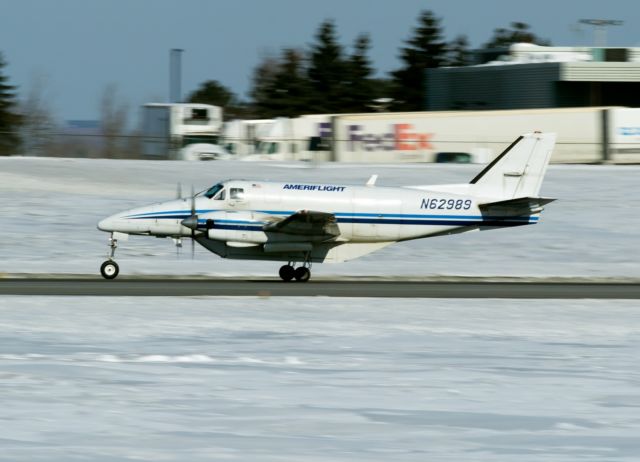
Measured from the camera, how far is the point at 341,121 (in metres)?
53.2

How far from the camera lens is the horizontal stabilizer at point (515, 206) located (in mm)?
26609

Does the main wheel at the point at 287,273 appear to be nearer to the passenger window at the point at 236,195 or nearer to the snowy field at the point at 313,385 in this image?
the passenger window at the point at 236,195

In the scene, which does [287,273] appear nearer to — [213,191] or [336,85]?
[213,191]

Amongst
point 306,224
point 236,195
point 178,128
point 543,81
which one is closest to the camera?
point 306,224

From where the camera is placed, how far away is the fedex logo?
53.6m

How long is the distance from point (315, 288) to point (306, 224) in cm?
244

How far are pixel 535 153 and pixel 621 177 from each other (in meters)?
18.1

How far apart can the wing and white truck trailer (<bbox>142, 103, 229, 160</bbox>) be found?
2820 cm

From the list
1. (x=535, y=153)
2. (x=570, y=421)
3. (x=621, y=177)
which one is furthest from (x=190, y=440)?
(x=621, y=177)

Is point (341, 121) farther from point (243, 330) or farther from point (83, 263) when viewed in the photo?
point (243, 330)

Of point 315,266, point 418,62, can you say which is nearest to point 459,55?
point 418,62

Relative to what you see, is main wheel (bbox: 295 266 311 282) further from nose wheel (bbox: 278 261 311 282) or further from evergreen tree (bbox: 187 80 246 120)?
evergreen tree (bbox: 187 80 246 120)

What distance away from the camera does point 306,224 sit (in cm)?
2588

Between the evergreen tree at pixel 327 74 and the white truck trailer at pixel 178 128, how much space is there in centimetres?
6005
